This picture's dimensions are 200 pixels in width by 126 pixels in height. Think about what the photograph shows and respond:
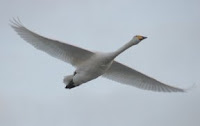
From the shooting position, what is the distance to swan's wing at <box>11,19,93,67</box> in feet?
140

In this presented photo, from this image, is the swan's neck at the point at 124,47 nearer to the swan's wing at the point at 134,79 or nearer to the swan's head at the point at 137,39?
the swan's head at the point at 137,39

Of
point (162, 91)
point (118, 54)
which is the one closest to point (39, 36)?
point (118, 54)

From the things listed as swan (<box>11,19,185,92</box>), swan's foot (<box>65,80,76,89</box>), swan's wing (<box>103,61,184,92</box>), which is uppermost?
swan (<box>11,19,185,92</box>)

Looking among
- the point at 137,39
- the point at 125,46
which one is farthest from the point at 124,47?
the point at 137,39

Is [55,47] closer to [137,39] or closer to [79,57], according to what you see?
[79,57]

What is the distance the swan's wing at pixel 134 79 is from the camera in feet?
146

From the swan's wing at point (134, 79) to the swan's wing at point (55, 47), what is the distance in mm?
1984

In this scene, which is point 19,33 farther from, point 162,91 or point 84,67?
point 162,91

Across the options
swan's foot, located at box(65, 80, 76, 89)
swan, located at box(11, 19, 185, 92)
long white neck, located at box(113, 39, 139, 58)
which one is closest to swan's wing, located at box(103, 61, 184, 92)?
swan, located at box(11, 19, 185, 92)

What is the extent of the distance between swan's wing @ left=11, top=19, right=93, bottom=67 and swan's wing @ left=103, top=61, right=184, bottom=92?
6.51 feet

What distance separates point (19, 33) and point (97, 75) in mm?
4048

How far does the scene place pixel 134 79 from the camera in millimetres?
45094

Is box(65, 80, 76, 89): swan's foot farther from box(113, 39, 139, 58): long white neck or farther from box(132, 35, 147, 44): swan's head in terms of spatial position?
box(132, 35, 147, 44): swan's head

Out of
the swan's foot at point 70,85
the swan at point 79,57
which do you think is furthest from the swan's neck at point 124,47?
the swan's foot at point 70,85
